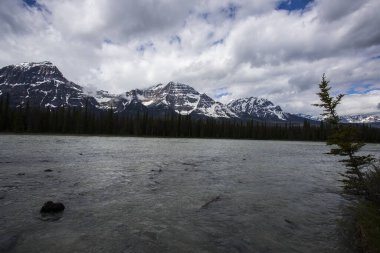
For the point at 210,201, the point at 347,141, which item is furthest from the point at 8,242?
the point at 347,141

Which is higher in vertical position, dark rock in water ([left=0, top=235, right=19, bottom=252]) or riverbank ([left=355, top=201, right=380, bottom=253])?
riverbank ([left=355, top=201, right=380, bottom=253])

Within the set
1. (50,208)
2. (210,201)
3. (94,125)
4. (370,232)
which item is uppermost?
(94,125)

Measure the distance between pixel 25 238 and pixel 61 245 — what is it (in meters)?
1.71

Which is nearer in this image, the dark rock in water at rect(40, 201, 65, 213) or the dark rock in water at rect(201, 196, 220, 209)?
the dark rock in water at rect(40, 201, 65, 213)

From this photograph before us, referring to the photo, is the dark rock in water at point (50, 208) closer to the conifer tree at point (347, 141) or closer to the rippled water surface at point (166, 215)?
the rippled water surface at point (166, 215)

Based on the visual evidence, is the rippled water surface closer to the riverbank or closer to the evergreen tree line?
the riverbank

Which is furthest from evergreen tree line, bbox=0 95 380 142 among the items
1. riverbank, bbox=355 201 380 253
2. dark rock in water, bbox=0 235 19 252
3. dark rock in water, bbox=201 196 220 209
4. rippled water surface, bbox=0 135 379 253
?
riverbank, bbox=355 201 380 253

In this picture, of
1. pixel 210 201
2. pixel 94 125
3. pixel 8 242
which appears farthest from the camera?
pixel 94 125

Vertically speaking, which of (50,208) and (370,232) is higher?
(370,232)

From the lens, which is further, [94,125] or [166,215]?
[94,125]

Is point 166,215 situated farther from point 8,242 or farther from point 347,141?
point 347,141

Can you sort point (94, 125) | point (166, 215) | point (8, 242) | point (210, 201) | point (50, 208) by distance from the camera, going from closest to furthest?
point (8, 242)
point (50, 208)
point (166, 215)
point (210, 201)
point (94, 125)

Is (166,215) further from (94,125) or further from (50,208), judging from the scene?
(94,125)

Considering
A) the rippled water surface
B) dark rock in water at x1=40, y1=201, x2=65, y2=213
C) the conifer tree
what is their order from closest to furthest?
1. the rippled water surface
2. dark rock in water at x1=40, y1=201, x2=65, y2=213
3. the conifer tree
